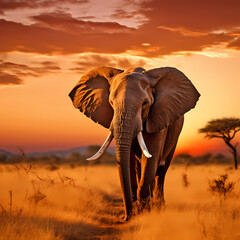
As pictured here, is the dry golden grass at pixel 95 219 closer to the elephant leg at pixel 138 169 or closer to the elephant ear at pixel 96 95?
the elephant leg at pixel 138 169

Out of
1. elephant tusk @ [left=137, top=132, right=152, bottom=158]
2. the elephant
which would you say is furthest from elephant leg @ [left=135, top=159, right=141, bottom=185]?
elephant tusk @ [left=137, top=132, right=152, bottom=158]

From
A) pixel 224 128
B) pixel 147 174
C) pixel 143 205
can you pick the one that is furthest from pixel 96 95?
pixel 224 128

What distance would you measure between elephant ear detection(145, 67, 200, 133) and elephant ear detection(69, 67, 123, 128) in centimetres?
102

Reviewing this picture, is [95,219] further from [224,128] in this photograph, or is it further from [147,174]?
[224,128]

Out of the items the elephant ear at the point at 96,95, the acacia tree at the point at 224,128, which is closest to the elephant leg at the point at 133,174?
the elephant ear at the point at 96,95

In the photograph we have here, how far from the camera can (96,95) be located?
10688 mm

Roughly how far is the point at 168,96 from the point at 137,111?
1391 millimetres

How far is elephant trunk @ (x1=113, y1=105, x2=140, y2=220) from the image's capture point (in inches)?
343

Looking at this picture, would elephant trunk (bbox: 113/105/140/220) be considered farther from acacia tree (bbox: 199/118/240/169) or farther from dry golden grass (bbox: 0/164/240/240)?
acacia tree (bbox: 199/118/240/169)

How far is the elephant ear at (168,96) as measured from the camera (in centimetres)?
976

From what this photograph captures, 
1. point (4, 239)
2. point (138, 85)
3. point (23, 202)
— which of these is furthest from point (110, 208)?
point (4, 239)

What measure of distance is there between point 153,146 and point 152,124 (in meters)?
0.50

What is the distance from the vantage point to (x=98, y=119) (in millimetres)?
10531

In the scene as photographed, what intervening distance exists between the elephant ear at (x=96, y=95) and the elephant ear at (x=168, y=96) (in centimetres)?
102
